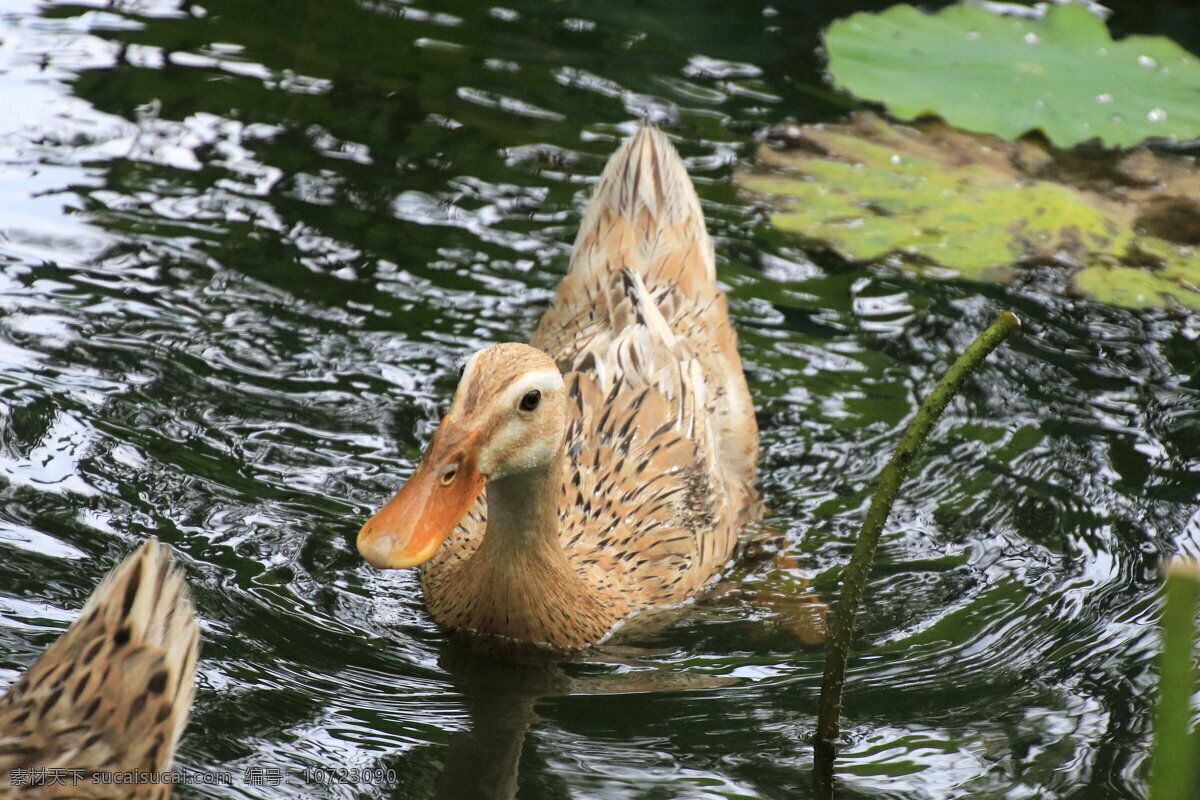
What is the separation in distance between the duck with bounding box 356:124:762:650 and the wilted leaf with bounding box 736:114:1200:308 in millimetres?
959

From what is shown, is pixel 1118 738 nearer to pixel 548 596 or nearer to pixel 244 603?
pixel 548 596

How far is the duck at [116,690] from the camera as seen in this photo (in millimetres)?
3162

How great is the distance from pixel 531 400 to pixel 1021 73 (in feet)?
15.8

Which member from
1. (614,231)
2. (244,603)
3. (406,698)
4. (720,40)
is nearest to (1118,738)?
(406,698)

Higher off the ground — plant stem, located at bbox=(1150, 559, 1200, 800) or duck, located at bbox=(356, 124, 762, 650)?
plant stem, located at bbox=(1150, 559, 1200, 800)

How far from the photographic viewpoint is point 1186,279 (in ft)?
22.4

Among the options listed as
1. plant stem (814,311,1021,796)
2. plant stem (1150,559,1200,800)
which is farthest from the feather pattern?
plant stem (1150,559,1200,800)

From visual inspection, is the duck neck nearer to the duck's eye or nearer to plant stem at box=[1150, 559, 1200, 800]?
the duck's eye

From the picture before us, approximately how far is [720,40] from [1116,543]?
488 centimetres

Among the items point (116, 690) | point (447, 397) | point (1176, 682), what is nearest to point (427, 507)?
point (116, 690)

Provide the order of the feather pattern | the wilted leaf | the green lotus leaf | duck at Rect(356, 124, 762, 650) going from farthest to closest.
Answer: the green lotus leaf → the wilted leaf → the feather pattern → duck at Rect(356, 124, 762, 650)

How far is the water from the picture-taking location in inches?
166

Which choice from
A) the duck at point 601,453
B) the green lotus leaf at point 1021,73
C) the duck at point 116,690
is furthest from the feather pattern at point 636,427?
the green lotus leaf at point 1021,73

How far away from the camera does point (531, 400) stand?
4.32m
